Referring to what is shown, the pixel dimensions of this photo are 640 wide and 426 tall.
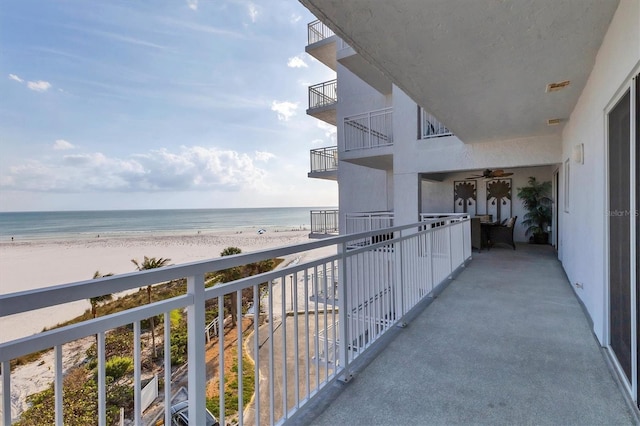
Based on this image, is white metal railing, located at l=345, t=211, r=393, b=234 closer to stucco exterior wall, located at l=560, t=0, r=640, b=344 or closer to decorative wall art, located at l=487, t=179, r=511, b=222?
decorative wall art, located at l=487, t=179, r=511, b=222

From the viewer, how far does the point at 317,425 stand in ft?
5.90

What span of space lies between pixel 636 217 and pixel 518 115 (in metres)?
3.18

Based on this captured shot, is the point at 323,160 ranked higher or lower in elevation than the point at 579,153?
higher

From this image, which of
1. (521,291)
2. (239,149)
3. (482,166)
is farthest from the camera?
(239,149)

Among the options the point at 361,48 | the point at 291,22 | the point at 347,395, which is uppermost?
the point at 291,22

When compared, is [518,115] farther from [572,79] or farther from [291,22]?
[291,22]

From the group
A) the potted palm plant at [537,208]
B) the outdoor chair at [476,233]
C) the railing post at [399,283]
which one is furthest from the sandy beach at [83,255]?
the railing post at [399,283]

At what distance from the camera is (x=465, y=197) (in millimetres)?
10602

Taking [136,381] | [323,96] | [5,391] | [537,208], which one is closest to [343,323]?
[136,381]

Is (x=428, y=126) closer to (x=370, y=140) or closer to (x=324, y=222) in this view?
(x=370, y=140)

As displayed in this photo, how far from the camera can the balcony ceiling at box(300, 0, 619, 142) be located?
2.07 metres

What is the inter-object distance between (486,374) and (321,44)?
11.2 metres

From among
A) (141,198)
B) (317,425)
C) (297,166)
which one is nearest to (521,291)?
(317,425)

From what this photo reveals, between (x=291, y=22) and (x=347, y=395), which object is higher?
(x=291, y=22)
